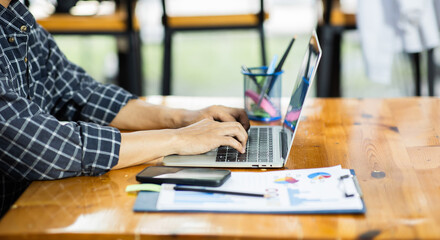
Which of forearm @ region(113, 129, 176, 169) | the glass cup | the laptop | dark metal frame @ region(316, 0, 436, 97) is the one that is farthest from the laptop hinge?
dark metal frame @ region(316, 0, 436, 97)

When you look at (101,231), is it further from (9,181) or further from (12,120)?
(9,181)

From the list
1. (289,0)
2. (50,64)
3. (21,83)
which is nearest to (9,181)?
(21,83)

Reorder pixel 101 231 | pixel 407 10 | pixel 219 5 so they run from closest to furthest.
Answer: pixel 101 231
pixel 407 10
pixel 219 5

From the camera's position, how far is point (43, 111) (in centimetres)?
123

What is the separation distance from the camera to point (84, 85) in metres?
1.51

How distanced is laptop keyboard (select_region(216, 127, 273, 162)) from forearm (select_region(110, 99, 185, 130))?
0.75 feet

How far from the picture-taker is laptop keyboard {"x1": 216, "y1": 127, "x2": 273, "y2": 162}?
1.15m

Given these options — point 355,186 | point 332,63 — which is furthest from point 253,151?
point 332,63

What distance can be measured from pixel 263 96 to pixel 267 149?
11.5 inches

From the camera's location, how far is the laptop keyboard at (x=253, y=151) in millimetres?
1148

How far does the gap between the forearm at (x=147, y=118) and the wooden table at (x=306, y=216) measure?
0.33 m

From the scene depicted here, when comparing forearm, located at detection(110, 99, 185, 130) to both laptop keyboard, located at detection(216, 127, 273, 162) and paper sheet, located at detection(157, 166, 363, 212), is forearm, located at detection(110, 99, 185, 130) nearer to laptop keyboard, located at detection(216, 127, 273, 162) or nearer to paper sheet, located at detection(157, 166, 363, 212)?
laptop keyboard, located at detection(216, 127, 273, 162)

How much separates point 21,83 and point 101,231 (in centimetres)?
59

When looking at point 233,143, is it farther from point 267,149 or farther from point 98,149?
point 98,149
